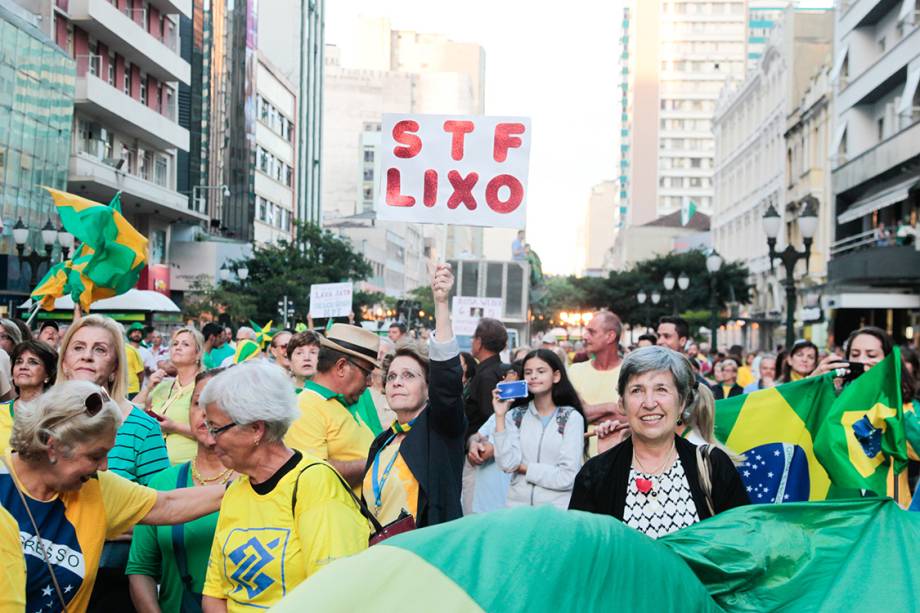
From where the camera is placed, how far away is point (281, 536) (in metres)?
3.78

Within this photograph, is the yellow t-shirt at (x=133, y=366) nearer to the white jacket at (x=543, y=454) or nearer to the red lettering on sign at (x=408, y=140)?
the red lettering on sign at (x=408, y=140)

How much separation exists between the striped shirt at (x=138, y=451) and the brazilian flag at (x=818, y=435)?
2891 millimetres

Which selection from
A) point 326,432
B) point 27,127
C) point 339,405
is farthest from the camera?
point 27,127

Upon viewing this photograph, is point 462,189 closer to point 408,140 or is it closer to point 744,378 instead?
point 408,140

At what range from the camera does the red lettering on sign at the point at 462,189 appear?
7.45 metres

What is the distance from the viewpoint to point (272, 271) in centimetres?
4988

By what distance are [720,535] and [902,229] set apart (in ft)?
106

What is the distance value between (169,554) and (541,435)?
302cm

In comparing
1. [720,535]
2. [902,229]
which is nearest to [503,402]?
[720,535]

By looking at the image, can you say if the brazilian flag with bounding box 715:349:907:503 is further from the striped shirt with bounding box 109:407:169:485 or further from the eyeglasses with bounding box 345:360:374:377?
the striped shirt with bounding box 109:407:169:485

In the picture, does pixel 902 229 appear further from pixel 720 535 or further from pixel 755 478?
pixel 720 535

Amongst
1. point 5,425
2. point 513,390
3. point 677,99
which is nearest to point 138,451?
point 5,425

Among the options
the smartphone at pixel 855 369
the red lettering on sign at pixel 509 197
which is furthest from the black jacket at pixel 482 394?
the smartphone at pixel 855 369

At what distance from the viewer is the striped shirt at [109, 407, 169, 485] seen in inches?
196
